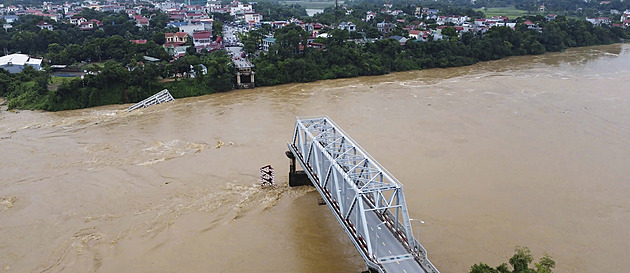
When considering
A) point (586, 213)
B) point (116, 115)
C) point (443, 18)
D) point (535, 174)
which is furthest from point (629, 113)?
point (443, 18)

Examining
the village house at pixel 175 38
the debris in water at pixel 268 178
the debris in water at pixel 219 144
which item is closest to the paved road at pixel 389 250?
the debris in water at pixel 268 178

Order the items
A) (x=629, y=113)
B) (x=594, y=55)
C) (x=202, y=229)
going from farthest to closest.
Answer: (x=594, y=55) → (x=629, y=113) → (x=202, y=229)

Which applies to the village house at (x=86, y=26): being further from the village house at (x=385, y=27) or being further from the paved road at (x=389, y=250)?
the paved road at (x=389, y=250)

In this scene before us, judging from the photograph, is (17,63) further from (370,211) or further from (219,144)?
(370,211)

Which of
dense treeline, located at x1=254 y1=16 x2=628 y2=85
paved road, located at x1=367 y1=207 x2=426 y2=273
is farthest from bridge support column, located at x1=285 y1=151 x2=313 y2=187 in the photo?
dense treeline, located at x1=254 y1=16 x2=628 y2=85

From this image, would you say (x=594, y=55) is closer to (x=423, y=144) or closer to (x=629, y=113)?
(x=629, y=113)

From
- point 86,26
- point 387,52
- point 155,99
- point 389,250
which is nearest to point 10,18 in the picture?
point 86,26

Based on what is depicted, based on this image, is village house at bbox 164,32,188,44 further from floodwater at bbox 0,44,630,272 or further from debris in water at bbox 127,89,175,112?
floodwater at bbox 0,44,630,272
